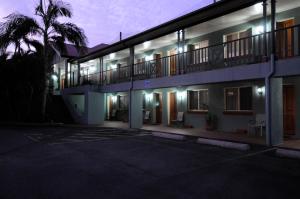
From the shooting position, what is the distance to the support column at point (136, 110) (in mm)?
16594

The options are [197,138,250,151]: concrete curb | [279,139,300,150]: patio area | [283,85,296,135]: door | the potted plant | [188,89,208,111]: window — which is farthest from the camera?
[188,89,208,111]: window

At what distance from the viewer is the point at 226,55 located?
1377 centimetres

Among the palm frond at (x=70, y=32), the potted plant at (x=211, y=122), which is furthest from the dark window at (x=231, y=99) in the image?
the palm frond at (x=70, y=32)

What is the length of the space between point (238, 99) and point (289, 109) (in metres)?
2.45

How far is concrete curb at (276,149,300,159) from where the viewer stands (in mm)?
7928

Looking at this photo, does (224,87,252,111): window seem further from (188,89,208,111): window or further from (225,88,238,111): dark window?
(188,89,208,111): window

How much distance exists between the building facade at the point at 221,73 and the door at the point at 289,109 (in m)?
0.04

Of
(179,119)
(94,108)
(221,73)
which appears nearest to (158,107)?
(179,119)

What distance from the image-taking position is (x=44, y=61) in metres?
19.0

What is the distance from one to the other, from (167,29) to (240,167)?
30.1ft

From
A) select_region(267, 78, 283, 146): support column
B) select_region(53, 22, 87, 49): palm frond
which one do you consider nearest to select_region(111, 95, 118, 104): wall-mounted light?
select_region(53, 22, 87, 49): palm frond

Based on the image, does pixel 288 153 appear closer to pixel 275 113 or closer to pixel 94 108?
pixel 275 113

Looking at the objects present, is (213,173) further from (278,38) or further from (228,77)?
(278,38)

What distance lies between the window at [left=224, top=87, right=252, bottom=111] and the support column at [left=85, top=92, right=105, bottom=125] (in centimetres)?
965
